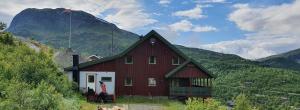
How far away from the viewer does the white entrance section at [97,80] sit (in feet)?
146

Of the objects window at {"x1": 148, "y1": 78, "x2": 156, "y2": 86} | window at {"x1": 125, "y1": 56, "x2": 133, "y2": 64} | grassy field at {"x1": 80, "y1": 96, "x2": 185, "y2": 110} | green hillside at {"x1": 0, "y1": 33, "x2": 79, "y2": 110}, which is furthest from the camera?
window at {"x1": 148, "y1": 78, "x2": 156, "y2": 86}

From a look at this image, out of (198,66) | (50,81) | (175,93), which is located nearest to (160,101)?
(175,93)

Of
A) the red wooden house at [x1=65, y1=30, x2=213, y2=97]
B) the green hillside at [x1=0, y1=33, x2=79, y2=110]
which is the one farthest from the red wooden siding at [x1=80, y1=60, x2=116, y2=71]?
the green hillside at [x1=0, y1=33, x2=79, y2=110]

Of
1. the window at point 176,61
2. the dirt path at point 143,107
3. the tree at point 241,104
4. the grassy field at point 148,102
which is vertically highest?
the window at point 176,61

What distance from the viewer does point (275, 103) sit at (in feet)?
356

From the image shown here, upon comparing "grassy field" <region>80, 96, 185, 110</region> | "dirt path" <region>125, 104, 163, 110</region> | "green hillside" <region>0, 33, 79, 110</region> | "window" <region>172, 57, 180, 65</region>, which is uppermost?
"window" <region>172, 57, 180, 65</region>

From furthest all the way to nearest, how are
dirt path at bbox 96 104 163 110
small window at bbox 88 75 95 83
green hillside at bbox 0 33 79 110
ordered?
small window at bbox 88 75 95 83, dirt path at bbox 96 104 163 110, green hillside at bbox 0 33 79 110

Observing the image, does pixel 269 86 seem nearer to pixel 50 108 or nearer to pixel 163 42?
pixel 163 42

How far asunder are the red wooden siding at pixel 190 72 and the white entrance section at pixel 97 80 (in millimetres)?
6494

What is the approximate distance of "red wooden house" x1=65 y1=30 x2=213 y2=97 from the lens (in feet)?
149

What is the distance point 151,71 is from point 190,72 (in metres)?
4.15

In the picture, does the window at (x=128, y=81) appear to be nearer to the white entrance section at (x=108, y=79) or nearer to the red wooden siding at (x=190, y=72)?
the white entrance section at (x=108, y=79)

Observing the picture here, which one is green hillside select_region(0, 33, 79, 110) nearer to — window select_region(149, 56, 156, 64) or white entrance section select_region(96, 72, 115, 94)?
white entrance section select_region(96, 72, 115, 94)

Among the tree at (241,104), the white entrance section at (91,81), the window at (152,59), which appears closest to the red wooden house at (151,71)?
the window at (152,59)
